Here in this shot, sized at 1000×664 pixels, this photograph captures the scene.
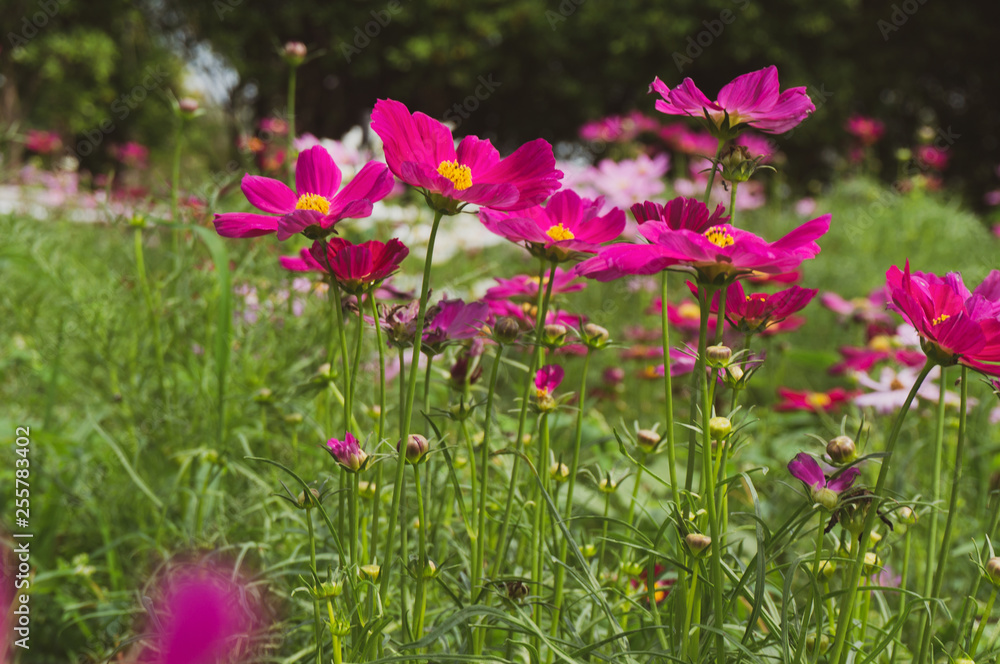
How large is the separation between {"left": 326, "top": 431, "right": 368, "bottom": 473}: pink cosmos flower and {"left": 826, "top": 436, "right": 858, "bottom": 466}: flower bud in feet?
1.02

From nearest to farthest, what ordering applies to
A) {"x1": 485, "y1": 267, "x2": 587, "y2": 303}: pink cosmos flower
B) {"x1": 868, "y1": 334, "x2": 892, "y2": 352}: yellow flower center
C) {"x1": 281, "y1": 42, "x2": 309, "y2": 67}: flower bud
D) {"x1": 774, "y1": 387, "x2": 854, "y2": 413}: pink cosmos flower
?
{"x1": 485, "y1": 267, "x2": 587, "y2": 303}: pink cosmos flower, {"x1": 281, "y1": 42, "x2": 309, "y2": 67}: flower bud, {"x1": 774, "y1": 387, "x2": 854, "y2": 413}: pink cosmos flower, {"x1": 868, "y1": 334, "x2": 892, "y2": 352}: yellow flower center

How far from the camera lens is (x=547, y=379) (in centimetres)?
67

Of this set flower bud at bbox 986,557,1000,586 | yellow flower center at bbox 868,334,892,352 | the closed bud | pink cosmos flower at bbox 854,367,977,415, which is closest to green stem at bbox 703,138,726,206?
flower bud at bbox 986,557,1000,586

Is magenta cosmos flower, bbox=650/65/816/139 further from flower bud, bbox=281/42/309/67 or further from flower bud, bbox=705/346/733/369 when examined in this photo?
flower bud, bbox=281/42/309/67

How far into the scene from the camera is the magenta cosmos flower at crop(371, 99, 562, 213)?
1.62 feet

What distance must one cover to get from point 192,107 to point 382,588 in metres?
0.82

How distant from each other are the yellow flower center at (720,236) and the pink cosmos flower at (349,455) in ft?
0.89

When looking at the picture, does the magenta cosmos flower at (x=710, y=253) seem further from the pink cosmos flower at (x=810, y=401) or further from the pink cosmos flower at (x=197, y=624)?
the pink cosmos flower at (x=810, y=401)

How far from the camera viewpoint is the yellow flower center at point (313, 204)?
530 mm

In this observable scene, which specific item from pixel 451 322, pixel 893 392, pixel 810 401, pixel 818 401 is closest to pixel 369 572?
pixel 451 322

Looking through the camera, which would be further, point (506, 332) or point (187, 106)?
point (187, 106)

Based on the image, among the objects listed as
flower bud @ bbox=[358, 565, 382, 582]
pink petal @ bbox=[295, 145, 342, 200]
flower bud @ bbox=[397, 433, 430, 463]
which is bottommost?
flower bud @ bbox=[358, 565, 382, 582]

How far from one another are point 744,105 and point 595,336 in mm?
205

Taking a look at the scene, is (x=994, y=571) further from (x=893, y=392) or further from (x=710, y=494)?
(x=893, y=392)
